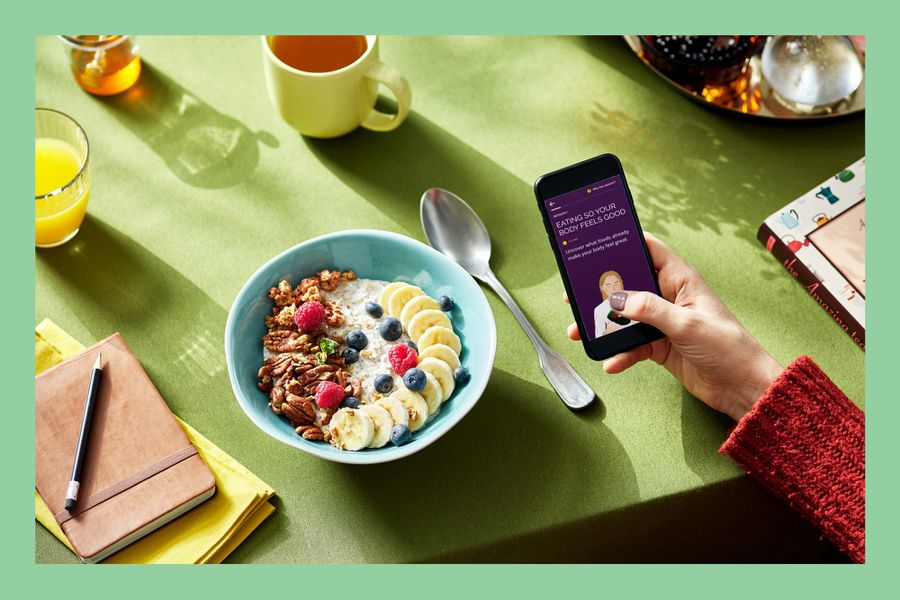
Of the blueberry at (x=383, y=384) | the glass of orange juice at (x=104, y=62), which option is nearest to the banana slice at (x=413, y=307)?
the blueberry at (x=383, y=384)

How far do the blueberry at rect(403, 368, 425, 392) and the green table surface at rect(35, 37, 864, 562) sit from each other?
158 mm

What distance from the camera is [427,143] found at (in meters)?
1.57

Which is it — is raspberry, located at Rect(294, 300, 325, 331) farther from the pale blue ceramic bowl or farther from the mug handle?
the mug handle

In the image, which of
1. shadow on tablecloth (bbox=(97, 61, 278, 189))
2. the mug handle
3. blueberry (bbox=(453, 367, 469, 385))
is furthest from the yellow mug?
blueberry (bbox=(453, 367, 469, 385))

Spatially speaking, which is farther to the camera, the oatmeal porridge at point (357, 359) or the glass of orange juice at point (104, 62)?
the glass of orange juice at point (104, 62)

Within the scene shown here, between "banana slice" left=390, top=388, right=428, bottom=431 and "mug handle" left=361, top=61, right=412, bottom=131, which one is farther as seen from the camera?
"mug handle" left=361, top=61, right=412, bottom=131

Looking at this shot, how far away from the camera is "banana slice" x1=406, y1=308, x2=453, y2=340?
4.14 ft

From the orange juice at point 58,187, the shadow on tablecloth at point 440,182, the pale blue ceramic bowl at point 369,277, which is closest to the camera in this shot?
the pale blue ceramic bowl at point 369,277

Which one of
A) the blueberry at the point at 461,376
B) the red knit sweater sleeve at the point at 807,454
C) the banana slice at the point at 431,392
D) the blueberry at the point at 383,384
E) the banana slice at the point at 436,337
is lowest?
the blueberry at the point at 383,384

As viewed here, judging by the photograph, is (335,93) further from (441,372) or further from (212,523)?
(212,523)

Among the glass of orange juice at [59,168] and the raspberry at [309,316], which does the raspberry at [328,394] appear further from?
the glass of orange juice at [59,168]

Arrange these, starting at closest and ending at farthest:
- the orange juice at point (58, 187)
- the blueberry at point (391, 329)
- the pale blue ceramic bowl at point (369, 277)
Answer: the pale blue ceramic bowl at point (369, 277) < the blueberry at point (391, 329) < the orange juice at point (58, 187)

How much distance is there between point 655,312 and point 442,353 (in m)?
0.31

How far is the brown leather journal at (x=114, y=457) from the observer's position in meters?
1.20
